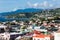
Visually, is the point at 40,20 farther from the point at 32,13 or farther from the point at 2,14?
the point at 2,14

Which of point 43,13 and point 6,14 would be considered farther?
point 43,13

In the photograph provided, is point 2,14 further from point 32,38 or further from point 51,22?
point 51,22

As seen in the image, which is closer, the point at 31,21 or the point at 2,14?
the point at 2,14

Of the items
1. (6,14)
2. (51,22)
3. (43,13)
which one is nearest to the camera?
(6,14)

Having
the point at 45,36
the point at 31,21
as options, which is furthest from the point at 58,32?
the point at 31,21

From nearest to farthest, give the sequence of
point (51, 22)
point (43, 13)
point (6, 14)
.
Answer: point (6, 14) < point (43, 13) < point (51, 22)

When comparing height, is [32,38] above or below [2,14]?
below

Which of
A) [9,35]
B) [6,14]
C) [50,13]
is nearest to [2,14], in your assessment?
[6,14]

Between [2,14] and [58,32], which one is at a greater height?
[2,14]
